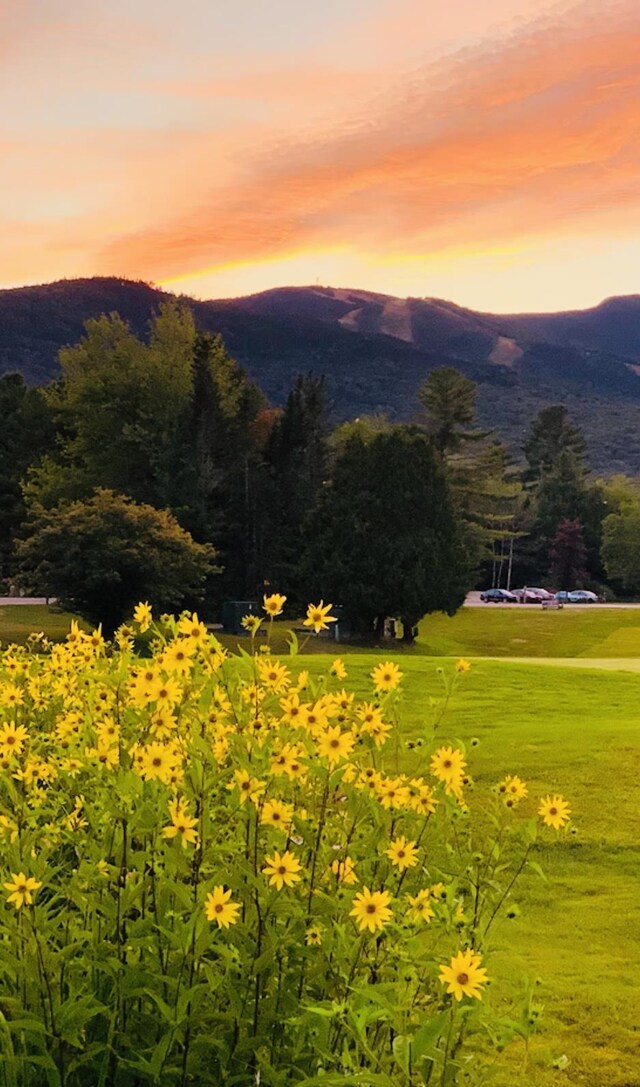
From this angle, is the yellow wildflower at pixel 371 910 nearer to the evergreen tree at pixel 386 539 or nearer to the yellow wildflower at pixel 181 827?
the yellow wildflower at pixel 181 827

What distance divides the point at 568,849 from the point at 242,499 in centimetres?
3922

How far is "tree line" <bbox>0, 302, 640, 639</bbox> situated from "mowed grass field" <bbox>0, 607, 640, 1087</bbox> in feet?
58.3

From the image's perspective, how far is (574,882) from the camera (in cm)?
577

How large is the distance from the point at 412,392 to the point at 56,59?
164389 mm

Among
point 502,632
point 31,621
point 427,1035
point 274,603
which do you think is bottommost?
point 31,621

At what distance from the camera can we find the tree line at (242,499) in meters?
31.0

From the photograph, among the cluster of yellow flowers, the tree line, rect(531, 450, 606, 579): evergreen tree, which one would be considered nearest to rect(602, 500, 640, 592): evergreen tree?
the tree line

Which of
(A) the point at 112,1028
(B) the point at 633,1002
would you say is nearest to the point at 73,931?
(A) the point at 112,1028

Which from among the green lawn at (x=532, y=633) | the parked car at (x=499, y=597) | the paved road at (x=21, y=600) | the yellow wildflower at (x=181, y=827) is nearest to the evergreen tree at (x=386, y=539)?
the green lawn at (x=532, y=633)

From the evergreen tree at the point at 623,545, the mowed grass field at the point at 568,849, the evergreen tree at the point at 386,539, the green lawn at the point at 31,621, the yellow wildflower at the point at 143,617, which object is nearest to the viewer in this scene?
the yellow wildflower at the point at 143,617

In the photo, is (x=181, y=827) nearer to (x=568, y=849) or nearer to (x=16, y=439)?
(x=568, y=849)

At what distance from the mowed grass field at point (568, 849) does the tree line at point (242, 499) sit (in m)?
17.8

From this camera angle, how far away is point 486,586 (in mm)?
75375

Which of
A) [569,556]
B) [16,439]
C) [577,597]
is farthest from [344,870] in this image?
[569,556]
